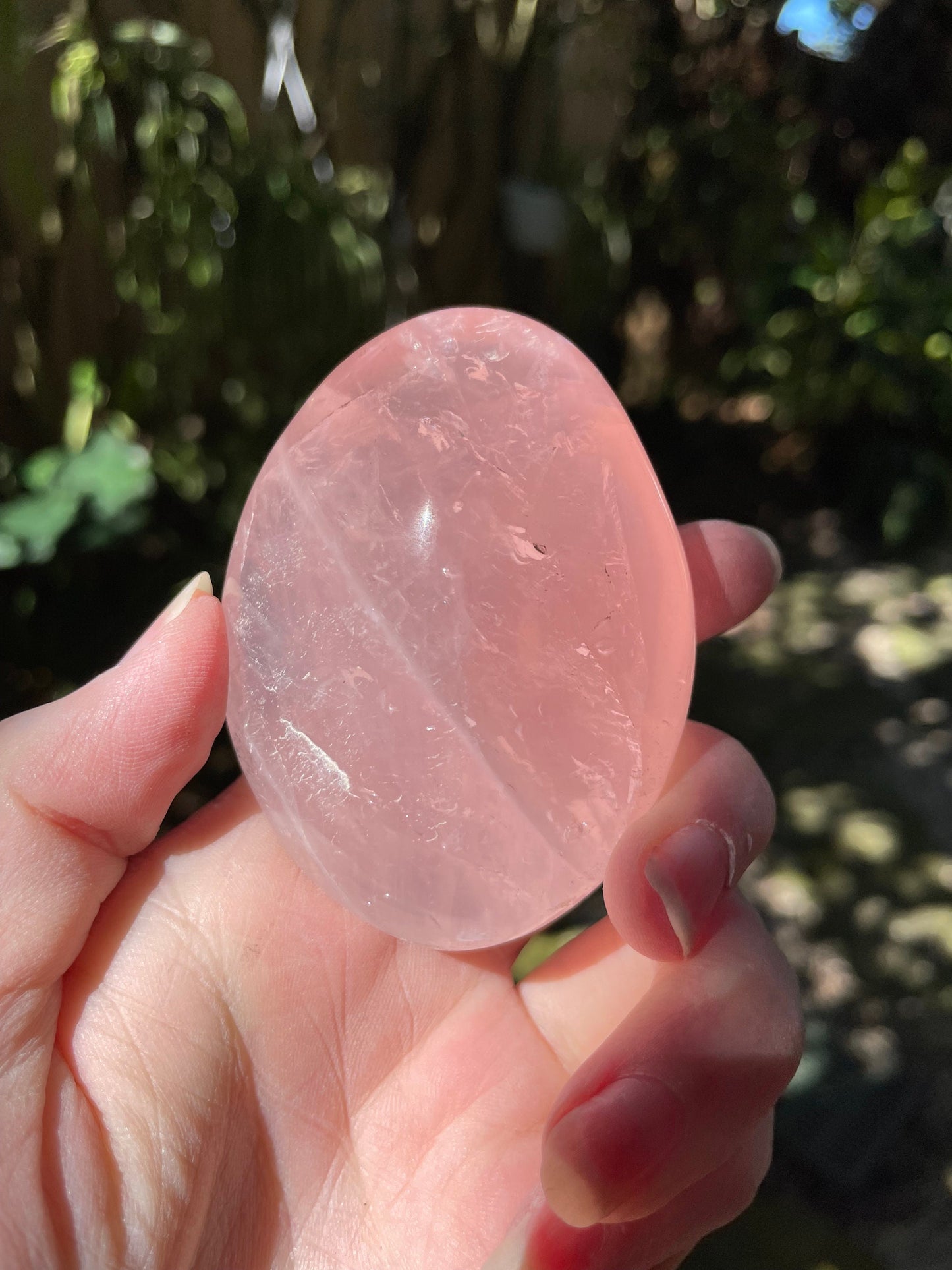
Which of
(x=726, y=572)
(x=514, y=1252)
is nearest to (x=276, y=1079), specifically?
(x=514, y=1252)

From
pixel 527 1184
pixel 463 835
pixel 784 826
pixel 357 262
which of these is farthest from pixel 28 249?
pixel 784 826

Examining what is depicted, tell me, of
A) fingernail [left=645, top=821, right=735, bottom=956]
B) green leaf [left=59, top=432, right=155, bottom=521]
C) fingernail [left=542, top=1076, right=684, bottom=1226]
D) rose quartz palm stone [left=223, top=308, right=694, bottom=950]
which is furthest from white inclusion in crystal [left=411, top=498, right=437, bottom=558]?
green leaf [left=59, top=432, right=155, bottom=521]

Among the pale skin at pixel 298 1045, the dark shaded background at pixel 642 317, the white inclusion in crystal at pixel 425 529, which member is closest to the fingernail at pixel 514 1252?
the pale skin at pixel 298 1045

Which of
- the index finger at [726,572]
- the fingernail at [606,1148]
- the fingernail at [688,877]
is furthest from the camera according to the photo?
the index finger at [726,572]

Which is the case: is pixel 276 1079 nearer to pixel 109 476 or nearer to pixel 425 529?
pixel 425 529

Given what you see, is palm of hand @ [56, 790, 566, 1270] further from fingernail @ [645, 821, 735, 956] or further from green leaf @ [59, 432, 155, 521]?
green leaf @ [59, 432, 155, 521]

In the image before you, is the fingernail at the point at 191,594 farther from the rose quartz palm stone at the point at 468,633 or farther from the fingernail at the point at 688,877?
the fingernail at the point at 688,877
